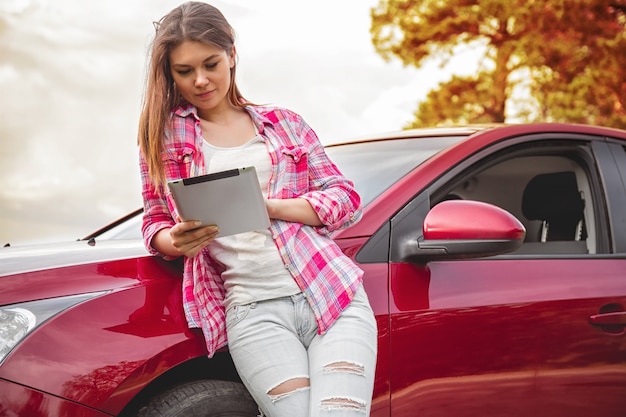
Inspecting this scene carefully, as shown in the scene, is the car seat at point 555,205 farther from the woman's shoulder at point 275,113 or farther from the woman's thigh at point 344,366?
the woman's thigh at point 344,366

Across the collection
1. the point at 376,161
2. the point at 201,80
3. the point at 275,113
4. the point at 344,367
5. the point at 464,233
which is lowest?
the point at 344,367

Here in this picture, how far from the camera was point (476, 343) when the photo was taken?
2.81 meters

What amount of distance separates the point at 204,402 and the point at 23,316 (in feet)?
1.73

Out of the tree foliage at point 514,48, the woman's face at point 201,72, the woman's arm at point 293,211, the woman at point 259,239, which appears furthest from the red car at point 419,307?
the tree foliage at point 514,48

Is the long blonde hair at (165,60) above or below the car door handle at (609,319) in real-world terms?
above

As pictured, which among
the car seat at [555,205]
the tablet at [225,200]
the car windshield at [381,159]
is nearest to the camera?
the tablet at [225,200]

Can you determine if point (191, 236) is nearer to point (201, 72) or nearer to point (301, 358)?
point (301, 358)

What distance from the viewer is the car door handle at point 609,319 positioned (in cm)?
312

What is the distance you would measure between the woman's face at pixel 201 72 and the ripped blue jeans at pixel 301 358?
0.63 meters

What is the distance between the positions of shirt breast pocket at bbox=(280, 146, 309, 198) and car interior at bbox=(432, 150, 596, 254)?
1498 millimetres

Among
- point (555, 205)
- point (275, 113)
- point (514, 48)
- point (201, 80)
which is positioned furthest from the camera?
point (514, 48)

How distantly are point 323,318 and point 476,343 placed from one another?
692mm

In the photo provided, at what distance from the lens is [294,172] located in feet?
8.41

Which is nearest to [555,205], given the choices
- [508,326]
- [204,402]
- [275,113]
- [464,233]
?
[508,326]
